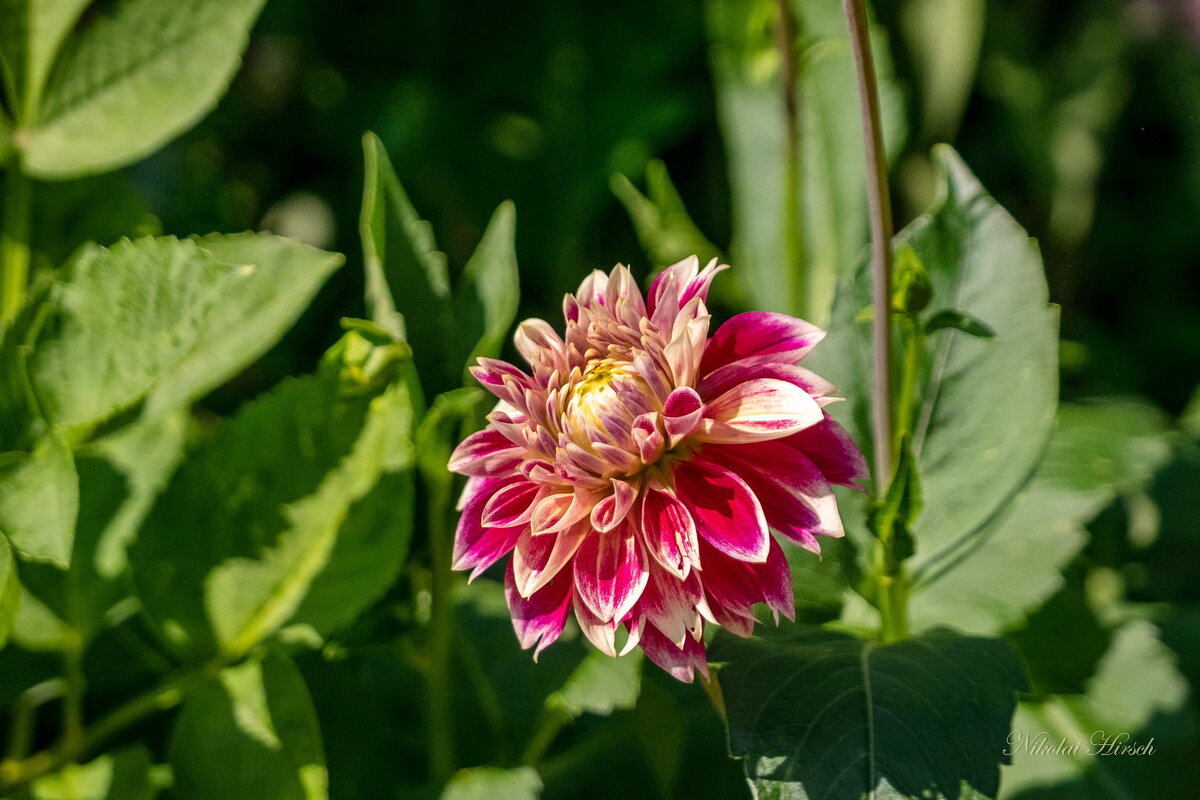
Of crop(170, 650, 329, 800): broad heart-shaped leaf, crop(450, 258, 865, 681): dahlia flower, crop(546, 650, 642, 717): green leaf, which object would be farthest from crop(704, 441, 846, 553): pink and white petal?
crop(170, 650, 329, 800): broad heart-shaped leaf

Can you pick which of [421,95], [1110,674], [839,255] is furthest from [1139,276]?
[421,95]

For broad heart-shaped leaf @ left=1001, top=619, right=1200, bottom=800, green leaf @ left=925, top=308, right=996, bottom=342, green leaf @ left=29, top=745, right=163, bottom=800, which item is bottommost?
broad heart-shaped leaf @ left=1001, top=619, right=1200, bottom=800

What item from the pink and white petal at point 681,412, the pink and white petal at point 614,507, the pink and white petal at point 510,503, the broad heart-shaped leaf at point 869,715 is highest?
the pink and white petal at point 681,412

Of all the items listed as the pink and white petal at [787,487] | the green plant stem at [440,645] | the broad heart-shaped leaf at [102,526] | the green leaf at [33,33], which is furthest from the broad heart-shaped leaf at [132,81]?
the pink and white petal at [787,487]

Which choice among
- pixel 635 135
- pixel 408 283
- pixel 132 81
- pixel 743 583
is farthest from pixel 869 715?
pixel 635 135

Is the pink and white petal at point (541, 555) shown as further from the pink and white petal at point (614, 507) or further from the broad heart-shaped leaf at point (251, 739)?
the broad heart-shaped leaf at point (251, 739)

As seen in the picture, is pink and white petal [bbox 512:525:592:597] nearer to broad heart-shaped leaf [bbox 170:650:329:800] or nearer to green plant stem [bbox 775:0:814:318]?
broad heart-shaped leaf [bbox 170:650:329:800]

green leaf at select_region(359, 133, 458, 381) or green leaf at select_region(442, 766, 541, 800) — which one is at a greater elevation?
green leaf at select_region(359, 133, 458, 381)
